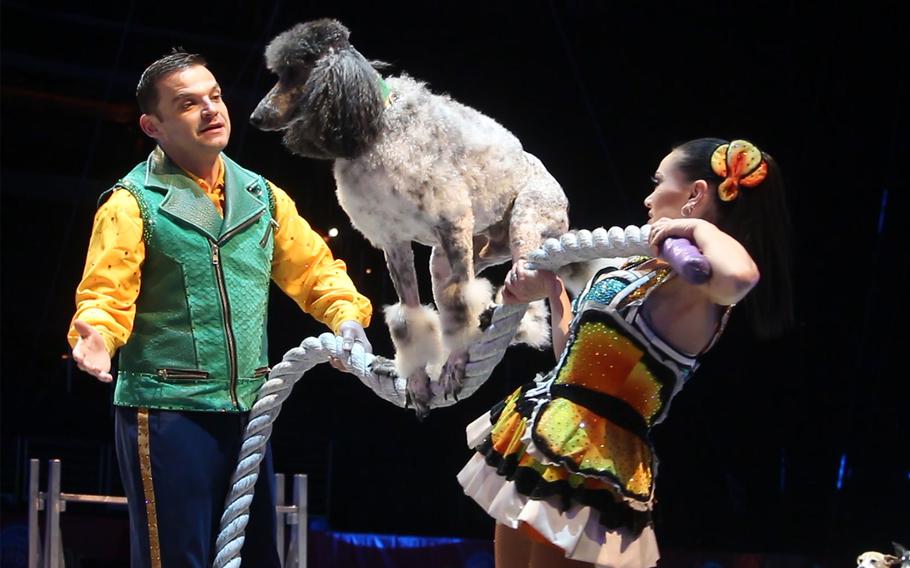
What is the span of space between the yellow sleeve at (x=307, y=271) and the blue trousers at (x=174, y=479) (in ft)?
0.83

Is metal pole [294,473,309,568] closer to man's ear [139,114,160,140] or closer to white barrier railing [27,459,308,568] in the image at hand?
white barrier railing [27,459,308,568]

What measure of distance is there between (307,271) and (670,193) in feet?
2.18

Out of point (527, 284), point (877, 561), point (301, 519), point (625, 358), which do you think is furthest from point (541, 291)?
point (877, 561)

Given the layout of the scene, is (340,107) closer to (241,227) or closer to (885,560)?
(241,227)

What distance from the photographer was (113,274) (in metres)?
1.57

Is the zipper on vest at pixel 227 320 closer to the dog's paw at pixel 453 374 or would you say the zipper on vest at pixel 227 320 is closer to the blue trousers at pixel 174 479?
the blue trousers at pixel 174 479

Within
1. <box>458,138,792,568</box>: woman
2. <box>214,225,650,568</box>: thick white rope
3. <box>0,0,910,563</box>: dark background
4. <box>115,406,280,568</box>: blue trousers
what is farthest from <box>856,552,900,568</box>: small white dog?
<box>115,406,280,568</box>: blue trousers

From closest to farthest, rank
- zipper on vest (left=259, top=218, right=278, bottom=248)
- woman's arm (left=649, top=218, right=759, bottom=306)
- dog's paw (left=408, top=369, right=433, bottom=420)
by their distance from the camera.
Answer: woman's arm (left=649, top=218, right=759, bottom=306) → dog's paw (left=408, top=369, right=433, bottom=420) → zipper on vest (left=259, top=218, right=278, bottom=248)

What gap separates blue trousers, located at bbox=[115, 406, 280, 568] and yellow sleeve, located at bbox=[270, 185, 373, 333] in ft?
0.83

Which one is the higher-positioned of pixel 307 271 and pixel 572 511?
pixel 307 271

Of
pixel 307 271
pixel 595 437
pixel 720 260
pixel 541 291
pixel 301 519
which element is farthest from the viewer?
pixel 301 519

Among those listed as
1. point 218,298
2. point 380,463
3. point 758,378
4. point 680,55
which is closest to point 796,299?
point 758,378

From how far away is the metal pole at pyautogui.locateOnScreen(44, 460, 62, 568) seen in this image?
2.16 m

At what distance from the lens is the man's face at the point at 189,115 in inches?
65.9
